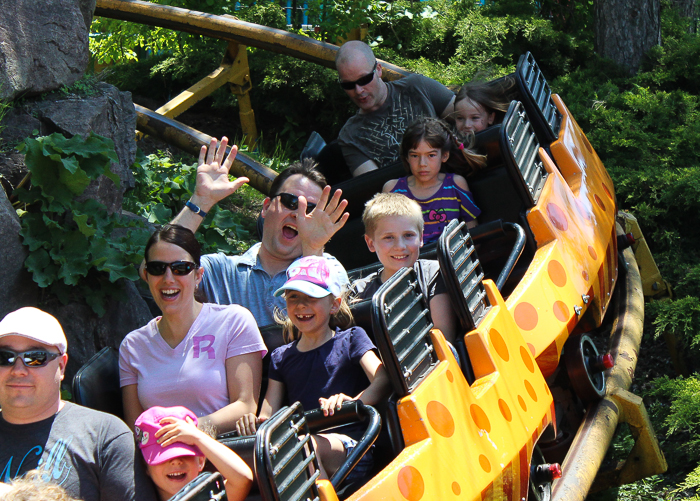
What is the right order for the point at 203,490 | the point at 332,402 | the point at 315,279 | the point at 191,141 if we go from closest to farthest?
the point at 203,490
the point at 332,402
the point at 315,279
the point at 191,141

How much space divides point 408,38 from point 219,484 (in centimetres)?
629

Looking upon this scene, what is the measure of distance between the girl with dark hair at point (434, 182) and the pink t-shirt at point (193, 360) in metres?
1.12

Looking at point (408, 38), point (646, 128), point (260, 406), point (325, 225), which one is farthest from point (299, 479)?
point (408, 38)

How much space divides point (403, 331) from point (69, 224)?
2.06 meters

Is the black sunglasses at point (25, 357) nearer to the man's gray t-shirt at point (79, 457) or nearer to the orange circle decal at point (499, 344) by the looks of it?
the man's gray t-shirt at point (79, 457)

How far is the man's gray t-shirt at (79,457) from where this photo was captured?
2010 mm

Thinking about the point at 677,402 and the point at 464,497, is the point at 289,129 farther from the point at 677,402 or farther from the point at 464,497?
the point at 464,497

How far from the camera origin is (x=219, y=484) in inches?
66.2

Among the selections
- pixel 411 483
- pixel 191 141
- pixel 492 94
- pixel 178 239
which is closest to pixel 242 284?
pixel 178 239

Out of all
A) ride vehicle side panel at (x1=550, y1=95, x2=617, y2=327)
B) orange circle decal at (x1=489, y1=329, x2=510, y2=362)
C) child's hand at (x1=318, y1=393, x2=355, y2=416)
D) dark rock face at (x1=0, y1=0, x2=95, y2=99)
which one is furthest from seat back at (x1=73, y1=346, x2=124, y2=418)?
ride vehicle side panel at (x1=550, y1=95, x2=617, y2=327)

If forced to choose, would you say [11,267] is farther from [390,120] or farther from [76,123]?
[390,120]

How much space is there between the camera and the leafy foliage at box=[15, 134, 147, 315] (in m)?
3.41

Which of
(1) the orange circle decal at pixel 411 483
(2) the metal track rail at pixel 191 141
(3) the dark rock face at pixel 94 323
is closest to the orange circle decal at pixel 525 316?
(1) the orange circle decal at pixel 411 483

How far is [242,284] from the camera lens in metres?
3.06
